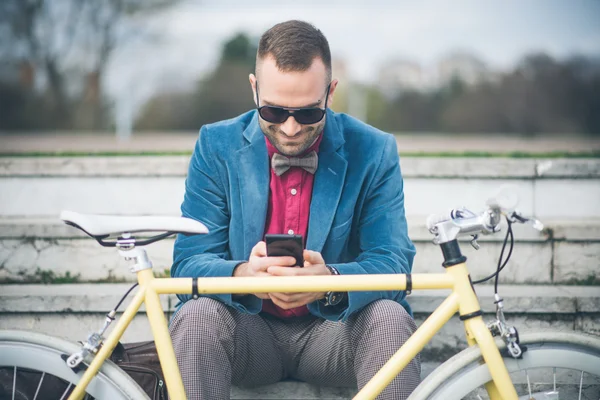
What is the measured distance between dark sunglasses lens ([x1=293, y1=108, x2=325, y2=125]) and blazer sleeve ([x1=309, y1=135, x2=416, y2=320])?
0.33 meters

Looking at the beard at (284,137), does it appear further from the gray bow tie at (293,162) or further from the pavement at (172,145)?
the pavement at (172,145)

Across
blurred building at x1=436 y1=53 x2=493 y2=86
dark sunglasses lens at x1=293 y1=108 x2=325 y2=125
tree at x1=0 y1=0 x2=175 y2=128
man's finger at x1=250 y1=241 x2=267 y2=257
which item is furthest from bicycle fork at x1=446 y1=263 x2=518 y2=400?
blurred building at x1=436 y1=53 x2=493 y2=86

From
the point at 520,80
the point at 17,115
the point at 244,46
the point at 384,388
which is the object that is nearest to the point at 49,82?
the point at 17,115

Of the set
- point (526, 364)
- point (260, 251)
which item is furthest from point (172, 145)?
point (526, 364)

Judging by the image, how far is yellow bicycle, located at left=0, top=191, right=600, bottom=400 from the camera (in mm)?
1753

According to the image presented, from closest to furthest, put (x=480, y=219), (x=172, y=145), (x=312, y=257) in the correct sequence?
(x=480, y=219) < (x=312, y=257) < (x=172, y=145)

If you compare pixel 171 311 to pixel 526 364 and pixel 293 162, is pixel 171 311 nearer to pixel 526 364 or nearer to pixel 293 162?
pixel 293 162

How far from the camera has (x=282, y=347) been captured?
2.28m

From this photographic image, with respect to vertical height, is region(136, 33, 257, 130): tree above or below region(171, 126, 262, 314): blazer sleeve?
above

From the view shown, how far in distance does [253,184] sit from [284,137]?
0.73ft

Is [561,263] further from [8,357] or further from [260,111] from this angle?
[8,357]

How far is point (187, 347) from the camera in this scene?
1.98 m

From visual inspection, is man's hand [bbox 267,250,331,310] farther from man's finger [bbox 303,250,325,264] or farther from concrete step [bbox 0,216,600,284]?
concrete step [bbox 0,216,600,284]

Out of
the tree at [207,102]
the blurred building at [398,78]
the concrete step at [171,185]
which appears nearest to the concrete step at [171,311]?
the concrete step at [171,185]
